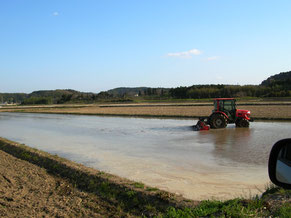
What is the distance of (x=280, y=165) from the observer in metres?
Result: 2.68

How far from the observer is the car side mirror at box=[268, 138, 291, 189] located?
8.50 feet

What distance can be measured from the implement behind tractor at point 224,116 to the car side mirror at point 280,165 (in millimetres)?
14994

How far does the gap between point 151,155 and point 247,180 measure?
13.5ft

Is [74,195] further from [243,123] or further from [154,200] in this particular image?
[243,123]

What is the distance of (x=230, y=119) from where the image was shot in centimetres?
1811

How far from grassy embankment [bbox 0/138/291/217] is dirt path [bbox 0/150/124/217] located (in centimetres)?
20

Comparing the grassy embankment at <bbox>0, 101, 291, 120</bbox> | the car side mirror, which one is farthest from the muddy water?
the grassy embankment at <bbox>0, 101, 291, 120</bbox>

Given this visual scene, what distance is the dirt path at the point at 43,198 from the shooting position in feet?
17.4

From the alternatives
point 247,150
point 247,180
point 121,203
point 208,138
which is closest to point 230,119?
point 208,138

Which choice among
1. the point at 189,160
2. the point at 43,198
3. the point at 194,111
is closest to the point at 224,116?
the point at 189,160

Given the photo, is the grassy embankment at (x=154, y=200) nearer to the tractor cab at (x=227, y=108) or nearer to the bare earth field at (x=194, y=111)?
the tractor cab at (x=227, y=108)

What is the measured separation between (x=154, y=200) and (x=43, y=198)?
2266mm

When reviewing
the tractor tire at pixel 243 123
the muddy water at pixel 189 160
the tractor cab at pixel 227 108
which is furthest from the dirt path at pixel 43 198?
the tractor tire at pixel 243 123

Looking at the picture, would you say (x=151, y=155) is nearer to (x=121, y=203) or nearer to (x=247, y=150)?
(x=247, y=150)
